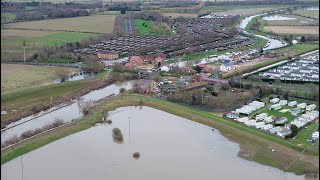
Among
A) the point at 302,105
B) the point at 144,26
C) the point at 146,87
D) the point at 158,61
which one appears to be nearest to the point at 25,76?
the point at 146,87

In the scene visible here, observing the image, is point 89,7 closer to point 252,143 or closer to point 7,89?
point 7,89

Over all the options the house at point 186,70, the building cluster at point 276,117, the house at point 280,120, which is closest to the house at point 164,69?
the house at point 186,70

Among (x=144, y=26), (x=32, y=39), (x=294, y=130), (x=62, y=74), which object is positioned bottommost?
(x=294, y=130)

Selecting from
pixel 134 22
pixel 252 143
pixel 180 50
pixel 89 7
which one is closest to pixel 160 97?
pixel 252 143

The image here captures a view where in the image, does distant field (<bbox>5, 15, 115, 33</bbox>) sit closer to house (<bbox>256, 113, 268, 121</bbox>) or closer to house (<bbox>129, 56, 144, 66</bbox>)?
house (<bbox>129, 56, 144, 66</bbox>)

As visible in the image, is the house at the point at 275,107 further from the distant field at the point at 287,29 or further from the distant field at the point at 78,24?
the distant field at the point at 78,24

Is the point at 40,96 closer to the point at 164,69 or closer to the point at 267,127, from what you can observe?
the point at 164,69
